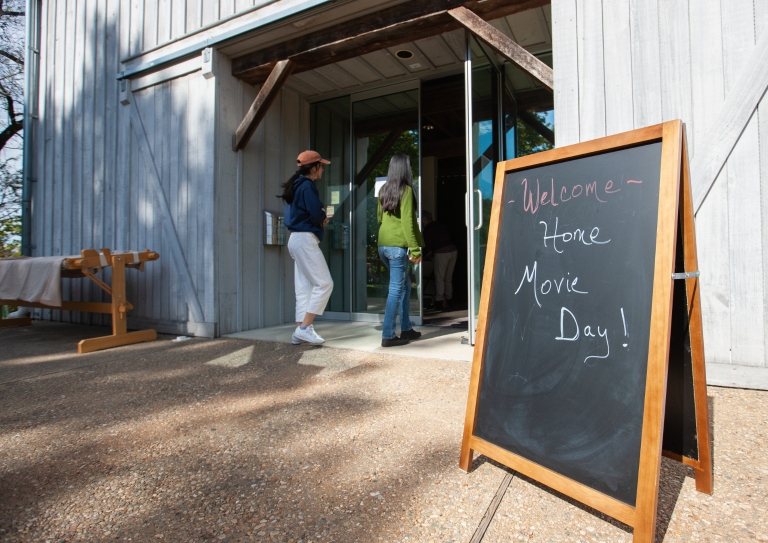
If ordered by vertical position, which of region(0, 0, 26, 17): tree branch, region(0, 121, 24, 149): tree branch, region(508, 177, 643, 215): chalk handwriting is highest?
region(0, 0, 26, 17): tree branch

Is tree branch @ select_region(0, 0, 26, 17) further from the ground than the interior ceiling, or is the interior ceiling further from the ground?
tree branch @ select_region(0, 0, 26, 17)

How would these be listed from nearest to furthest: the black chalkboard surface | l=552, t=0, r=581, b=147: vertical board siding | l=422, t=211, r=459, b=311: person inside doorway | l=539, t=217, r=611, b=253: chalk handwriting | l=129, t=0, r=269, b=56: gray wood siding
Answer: the black chalkboard surface < l=539, t=217, r=611, b=253: chalk handwriting < l=552, t=0, r=581, b=147: vertical board siding < l=129, t=0, r=269, b=56: gray wood siding < l=422, t=211, r=459, b=311: person inside doorway

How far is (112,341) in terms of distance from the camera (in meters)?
4.29

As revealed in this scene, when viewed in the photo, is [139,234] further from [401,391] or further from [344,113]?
[401,391]

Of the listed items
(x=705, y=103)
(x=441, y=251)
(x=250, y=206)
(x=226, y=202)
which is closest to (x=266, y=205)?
(x=250, y=206)

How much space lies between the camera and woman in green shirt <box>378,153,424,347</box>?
3.72 meters

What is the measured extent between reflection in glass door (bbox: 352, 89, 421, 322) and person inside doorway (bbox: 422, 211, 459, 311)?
149 centimetres

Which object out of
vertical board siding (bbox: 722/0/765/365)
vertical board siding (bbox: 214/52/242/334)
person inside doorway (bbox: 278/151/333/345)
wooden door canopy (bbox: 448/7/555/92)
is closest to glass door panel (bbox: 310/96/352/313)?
vertical board siding (bbox: 214/52/242/334)

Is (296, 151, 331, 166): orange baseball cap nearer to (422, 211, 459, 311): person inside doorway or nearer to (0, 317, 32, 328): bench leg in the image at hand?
(422, 211, 459, 311): person inside doorway

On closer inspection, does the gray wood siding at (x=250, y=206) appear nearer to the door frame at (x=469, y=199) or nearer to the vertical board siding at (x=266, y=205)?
the vertical board siding at (x=266, y=205)

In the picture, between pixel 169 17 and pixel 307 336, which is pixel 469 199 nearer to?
pixel 307 336

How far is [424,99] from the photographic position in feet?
19.7

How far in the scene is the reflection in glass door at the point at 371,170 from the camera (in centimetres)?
550

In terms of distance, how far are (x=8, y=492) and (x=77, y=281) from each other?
519 cm
